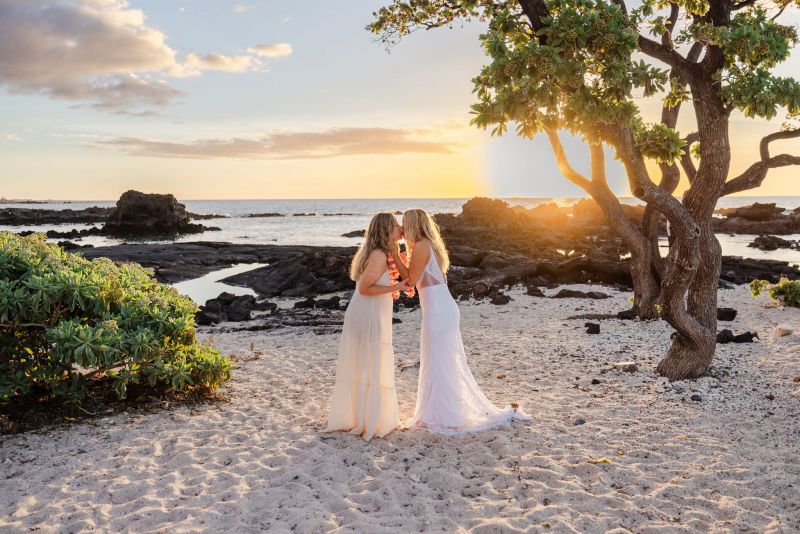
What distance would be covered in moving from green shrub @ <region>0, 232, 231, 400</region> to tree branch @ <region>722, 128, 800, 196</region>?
8161 mm

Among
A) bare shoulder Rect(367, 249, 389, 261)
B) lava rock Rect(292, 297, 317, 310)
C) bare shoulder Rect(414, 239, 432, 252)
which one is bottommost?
lava rock Rect(292, 297, 317, 310)

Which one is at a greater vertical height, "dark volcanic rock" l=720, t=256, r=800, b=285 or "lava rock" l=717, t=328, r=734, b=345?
"dark volcanic rock" l=720, t=256, r=800, b=285

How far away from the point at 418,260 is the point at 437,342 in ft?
3.32

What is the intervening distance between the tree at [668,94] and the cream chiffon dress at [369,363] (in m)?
2.71

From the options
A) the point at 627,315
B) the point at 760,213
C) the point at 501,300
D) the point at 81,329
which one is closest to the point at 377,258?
the point at 81,329

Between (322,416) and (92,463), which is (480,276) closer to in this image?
(322,416)

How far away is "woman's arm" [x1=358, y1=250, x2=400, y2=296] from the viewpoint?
6.66 m

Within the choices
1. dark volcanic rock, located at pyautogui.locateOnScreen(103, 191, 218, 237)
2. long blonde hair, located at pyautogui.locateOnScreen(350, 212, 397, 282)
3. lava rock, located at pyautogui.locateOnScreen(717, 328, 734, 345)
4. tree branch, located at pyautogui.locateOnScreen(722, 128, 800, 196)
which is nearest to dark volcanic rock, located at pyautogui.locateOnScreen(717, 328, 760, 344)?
lava rock, located at pyautogui.locateOnScreen(717, 328, 734, 345)

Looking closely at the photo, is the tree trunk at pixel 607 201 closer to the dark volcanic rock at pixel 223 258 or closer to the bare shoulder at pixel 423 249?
the bare shoulder at pixel 423 249

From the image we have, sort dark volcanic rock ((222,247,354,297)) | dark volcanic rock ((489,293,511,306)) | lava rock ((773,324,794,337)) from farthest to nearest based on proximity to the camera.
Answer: dark volcanic rock ((222,247,354,297)), dark volcanic rock ((489,293,511,306)), lava rock ((773,324,794,337))

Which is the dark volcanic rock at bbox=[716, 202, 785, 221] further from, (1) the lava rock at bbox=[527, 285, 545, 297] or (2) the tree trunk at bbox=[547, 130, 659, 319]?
(2) the tree trunk at bbox=[547, 130, 659, 319]

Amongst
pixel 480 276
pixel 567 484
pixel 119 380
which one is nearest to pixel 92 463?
pixel 119 380

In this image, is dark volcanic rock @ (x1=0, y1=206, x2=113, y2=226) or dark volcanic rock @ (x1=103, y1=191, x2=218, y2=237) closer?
dark volcanic rock @ (x1=103, y1=191, x2=218, y2=237)

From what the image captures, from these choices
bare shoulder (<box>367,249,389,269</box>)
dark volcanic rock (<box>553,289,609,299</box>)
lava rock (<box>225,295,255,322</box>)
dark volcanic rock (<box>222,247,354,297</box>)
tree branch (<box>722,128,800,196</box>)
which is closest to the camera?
bare shoulder (<box>367,249,389,269</box>)
